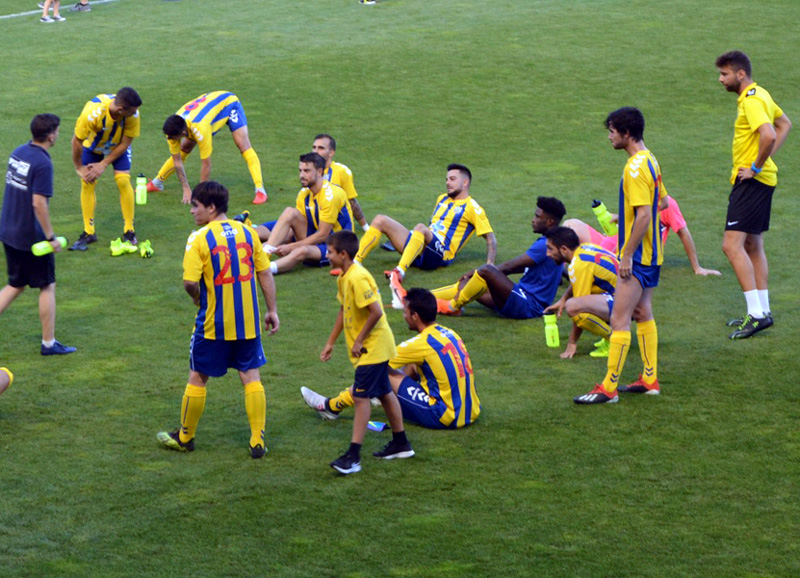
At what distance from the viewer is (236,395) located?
8828 mm

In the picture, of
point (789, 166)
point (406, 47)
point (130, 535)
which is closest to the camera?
point (130, 535)

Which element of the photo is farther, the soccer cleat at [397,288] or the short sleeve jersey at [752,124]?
the soccer cleat at [397,288]

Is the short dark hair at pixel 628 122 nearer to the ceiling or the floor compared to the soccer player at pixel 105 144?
nearer to the ceiling

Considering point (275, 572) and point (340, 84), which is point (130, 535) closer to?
point (275, 572)

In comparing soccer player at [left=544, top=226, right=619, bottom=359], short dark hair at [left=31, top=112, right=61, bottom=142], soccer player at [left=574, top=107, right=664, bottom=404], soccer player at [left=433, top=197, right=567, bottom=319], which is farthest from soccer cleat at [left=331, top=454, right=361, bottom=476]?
short dark hair at [left=31, top=112, right=61, bottom=142]

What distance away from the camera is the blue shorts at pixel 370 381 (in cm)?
738

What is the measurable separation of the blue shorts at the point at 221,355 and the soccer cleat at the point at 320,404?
0.76 metres

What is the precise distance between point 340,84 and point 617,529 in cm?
1481

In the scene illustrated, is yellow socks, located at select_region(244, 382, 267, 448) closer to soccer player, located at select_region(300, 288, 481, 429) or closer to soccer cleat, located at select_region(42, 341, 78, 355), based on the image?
soccer player, located at select_region(300, 288, 481, 429)

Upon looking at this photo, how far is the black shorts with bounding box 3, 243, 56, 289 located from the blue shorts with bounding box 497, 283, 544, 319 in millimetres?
4132

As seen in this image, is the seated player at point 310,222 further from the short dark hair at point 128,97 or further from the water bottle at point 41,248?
the water bottle at point 41,248

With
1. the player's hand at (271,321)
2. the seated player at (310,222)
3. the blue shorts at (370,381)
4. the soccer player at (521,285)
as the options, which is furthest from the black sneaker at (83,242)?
the blue shorts at (370,381)

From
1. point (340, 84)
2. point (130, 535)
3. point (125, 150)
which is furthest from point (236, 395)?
point (340, 84)

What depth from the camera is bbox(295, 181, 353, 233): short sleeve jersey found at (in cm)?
1220
